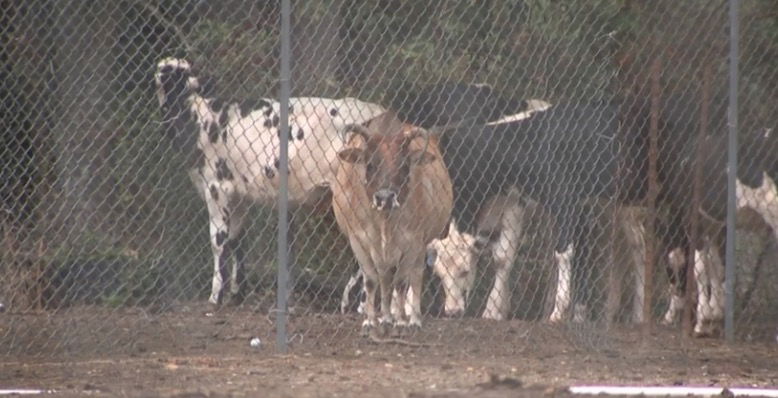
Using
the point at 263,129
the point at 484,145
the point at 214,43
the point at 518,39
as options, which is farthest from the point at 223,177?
the point at 518,39

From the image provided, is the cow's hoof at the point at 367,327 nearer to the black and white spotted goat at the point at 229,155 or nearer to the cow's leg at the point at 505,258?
the black and white spotted goat at the point at 229,155

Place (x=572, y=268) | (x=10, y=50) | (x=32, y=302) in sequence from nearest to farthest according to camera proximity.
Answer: (x=10, y=50)
(x=32, y=302)
(x=572, y=268)

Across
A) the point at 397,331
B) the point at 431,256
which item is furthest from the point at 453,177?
the point at 397,331

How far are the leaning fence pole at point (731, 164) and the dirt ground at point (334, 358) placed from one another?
0.90 ft

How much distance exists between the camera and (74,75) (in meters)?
8.84

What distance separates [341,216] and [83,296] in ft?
5.72

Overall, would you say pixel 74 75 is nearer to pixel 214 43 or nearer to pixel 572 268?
pixel 214 43

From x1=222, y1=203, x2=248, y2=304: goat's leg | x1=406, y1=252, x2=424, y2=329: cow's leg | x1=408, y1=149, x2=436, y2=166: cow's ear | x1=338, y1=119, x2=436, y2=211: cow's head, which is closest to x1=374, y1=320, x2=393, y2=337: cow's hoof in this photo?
x1=406, y1=252, x2=424, y2=329: cow's leg

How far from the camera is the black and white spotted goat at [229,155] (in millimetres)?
9367

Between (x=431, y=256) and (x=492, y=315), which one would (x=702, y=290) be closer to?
(x=492, y=315)

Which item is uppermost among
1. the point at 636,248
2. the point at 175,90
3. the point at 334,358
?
the point at 175,90

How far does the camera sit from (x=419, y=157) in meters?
8.53

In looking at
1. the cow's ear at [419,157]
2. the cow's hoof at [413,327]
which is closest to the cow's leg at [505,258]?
the cow's hoof at [413,327]

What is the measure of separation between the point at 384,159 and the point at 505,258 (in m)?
2.05
